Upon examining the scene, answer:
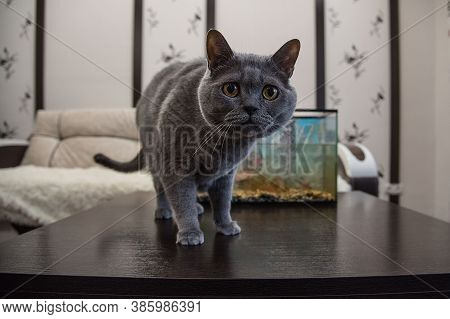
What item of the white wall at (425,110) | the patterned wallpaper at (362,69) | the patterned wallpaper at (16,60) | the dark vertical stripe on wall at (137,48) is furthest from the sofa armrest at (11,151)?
the white wall at (425,110)

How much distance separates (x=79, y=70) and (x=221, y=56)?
496 millimetres

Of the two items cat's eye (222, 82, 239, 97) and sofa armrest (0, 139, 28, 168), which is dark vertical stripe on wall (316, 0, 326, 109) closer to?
cat's eye (222, 82, 239, 97)

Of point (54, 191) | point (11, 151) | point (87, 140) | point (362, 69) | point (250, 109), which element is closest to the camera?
point (250, 109)

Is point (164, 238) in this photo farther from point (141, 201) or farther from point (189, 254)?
point (141, 201)

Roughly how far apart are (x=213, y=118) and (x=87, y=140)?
151 centimetres

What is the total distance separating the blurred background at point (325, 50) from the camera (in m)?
0.61

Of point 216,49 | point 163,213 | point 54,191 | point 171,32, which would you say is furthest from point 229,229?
point 54,191

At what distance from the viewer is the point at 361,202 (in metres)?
0.89

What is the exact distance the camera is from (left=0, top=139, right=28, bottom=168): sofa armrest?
0.92 metres

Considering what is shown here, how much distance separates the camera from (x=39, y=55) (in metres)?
0.74

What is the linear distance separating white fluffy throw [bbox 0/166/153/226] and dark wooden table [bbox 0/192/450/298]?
705 mm

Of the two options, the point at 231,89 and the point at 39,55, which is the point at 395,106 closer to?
the point at 231,89

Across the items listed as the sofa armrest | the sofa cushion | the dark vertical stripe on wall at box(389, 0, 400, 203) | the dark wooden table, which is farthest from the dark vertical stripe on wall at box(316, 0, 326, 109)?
the sofa cushion
